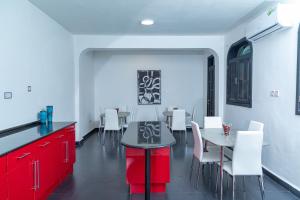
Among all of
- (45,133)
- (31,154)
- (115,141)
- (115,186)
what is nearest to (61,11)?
(45,133)

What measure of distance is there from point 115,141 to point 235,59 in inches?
138

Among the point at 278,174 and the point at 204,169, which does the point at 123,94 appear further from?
the point at 278,174

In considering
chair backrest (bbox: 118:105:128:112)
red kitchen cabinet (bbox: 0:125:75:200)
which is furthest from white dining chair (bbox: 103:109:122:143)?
red kitchen cabinet (bbox: 0:125:75:200)

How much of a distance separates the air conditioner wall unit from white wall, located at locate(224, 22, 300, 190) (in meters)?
0.11

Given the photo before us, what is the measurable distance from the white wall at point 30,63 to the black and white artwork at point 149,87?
9.75ft

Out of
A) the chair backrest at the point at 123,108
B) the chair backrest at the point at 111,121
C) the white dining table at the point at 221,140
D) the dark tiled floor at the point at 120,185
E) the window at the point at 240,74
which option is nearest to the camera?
the white dining table at the point at 221,140

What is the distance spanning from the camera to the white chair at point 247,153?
251 cm

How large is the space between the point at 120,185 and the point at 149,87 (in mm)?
4528

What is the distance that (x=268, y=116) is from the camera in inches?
138

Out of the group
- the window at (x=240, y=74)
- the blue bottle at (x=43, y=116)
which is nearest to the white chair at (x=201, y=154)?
the window at (x=240, y=74)

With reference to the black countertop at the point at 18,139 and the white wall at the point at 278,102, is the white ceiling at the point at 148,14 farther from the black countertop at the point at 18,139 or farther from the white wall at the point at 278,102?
the black countertop at the point at 18,139

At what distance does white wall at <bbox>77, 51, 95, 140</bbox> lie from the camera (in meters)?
5.55

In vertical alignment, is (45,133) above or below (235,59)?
below

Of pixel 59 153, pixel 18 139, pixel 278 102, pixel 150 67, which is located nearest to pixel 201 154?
pixel 278 102
